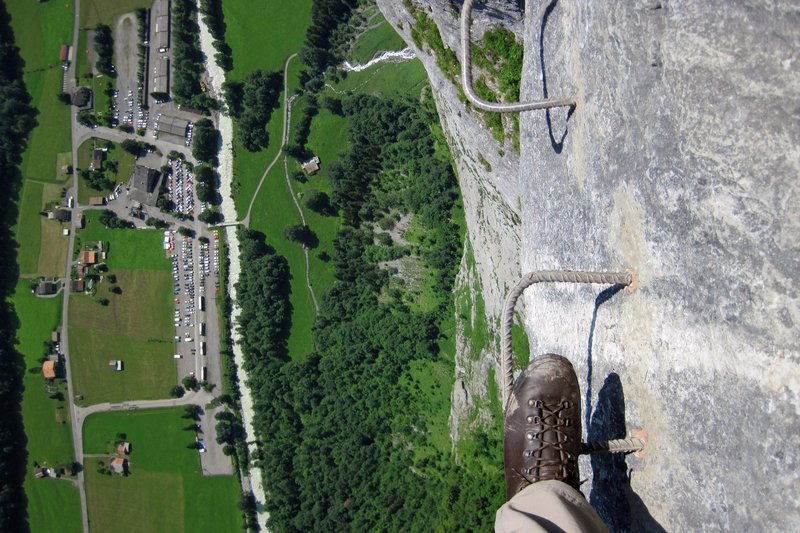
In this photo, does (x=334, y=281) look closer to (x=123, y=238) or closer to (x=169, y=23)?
(x=123, y=238)

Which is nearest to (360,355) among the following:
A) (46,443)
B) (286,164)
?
(286,164)

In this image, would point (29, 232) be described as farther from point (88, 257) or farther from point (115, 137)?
point (115, 137)

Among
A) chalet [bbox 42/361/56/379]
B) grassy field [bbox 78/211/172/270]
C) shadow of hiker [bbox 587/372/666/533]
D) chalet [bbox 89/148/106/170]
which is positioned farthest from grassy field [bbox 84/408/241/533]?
shadow of hiker [bbox 587/372/666/533]

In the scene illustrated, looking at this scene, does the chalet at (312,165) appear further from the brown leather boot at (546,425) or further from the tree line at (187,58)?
the brown leather boot at (546,425)

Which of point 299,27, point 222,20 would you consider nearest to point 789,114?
point 299,27

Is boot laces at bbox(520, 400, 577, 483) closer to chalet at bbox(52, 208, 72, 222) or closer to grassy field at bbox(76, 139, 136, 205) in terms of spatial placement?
grassy field at bbox(76, 139, 136, 205)

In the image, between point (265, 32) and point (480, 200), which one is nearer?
point (480, 200)
